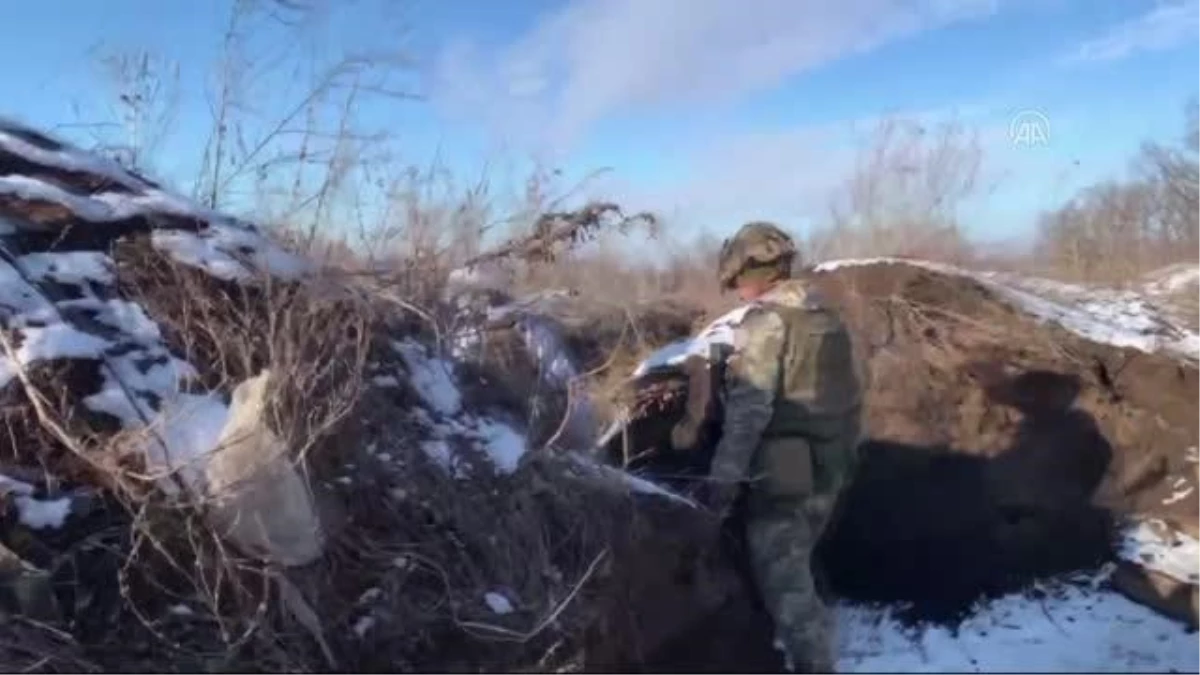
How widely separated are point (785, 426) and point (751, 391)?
0.61 feet

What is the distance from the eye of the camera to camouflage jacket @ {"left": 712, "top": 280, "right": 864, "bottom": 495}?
4.52 metres

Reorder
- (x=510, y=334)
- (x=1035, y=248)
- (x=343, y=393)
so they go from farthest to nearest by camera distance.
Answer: (x=1035, y=248)
(x=510, y=334)
(x=343, y=393)

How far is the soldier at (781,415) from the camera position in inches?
178

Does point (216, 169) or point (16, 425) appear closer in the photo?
point (16, 425)

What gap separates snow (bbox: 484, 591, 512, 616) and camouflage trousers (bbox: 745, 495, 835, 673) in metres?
0.88

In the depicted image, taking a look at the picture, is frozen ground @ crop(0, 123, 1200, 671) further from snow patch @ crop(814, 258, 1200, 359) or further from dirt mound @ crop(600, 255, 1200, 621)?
snow patch @ crop(814, 258, 1200, 359)

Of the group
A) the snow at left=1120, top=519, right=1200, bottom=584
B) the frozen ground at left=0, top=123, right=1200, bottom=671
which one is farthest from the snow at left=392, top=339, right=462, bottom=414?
the snow at left=1120, top=519, right=1200, bottom=584

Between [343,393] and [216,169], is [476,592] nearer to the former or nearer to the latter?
[343,393]

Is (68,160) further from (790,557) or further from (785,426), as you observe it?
(790,557)

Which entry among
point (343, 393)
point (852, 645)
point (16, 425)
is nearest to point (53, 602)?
point (16, 425)

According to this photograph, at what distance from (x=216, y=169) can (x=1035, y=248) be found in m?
11.1

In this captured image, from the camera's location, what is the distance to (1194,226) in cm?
2419

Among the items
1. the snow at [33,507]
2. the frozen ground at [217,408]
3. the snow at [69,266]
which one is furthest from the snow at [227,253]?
the snow at [33,507]

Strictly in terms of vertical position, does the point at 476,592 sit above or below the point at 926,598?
above
